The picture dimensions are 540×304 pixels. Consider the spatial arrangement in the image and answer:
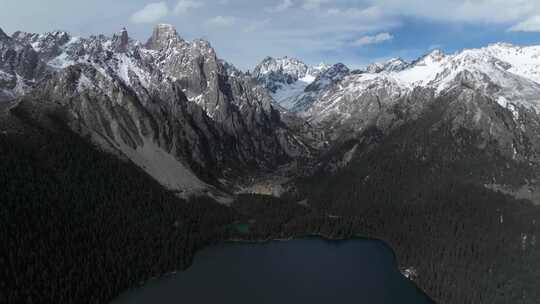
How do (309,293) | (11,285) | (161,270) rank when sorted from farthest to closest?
1. (161,270)
2. (309,293)
3. (11,285)

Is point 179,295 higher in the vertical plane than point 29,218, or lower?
lower

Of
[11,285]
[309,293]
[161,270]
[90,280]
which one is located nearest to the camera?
[11,285]

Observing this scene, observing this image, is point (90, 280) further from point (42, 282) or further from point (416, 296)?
point (416, 296)

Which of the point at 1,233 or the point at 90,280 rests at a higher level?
the point at 1,233

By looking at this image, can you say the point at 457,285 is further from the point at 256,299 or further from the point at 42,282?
the point at 42,282

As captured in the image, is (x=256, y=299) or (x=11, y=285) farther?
(x=256, y=299)

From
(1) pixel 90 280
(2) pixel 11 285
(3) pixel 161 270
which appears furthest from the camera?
(3) pixel 161 270

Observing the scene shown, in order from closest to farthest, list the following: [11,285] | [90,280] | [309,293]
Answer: [11,285] → [90,280] → [309,293]

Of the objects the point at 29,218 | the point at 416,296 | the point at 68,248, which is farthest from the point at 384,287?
the point at 29,218

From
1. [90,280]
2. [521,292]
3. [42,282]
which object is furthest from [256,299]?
[521,292]
